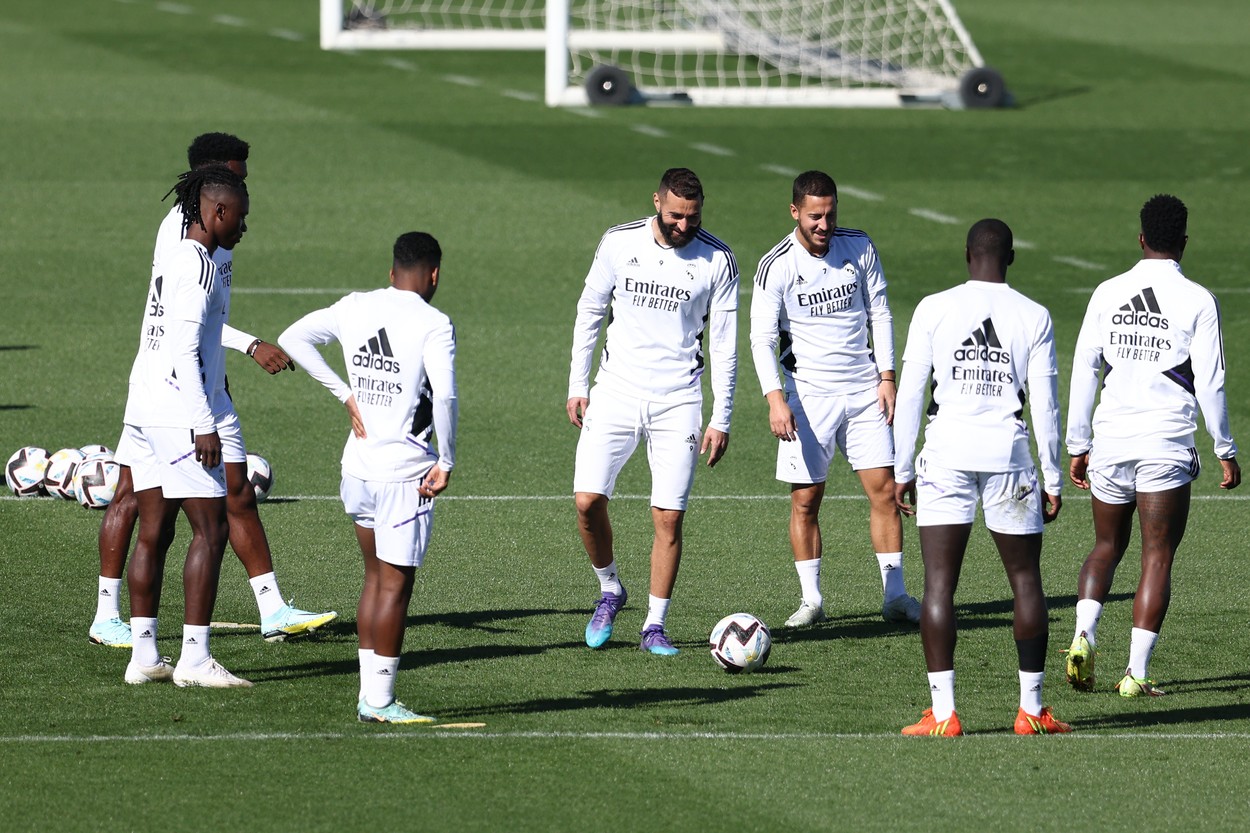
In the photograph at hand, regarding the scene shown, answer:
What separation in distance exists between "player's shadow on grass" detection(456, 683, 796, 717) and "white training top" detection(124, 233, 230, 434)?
1.73m

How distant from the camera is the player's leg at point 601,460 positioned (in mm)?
9828

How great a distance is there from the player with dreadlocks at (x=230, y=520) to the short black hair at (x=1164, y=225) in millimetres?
3773

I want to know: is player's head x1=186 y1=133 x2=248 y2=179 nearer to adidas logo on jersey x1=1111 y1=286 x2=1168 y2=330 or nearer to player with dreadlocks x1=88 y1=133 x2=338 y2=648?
player with dreadlocks x1=88 y1=133 x2=338 y2=648

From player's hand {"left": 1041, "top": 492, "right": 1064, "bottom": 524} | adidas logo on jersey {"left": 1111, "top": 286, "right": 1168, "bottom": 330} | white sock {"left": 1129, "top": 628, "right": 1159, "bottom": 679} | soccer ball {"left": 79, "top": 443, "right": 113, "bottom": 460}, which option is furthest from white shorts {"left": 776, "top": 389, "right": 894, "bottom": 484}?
soccer ball {"left": 79, "top": 443, "right": 113, "bottom": 460}

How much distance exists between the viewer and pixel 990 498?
321 inches

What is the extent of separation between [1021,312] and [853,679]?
6.98ft

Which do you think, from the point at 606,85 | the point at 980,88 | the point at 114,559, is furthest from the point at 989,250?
the point at 980,88

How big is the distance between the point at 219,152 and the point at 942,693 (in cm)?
427

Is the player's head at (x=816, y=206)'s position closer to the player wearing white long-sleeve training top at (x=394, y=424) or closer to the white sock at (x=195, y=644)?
the player wearing white long-sleeve training top at (x=394, y=424)

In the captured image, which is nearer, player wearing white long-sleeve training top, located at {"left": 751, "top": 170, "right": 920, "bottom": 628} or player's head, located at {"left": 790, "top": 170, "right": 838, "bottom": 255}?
player's head, located at {"left": 790, "top": 170, "right": 838, "bottom": 255}

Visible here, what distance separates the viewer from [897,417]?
8180mm

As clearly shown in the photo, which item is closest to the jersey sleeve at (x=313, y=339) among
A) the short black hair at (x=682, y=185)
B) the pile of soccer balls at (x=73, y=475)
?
the short black hair at (x=682, y=185)

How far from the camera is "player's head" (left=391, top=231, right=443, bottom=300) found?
26.8ft

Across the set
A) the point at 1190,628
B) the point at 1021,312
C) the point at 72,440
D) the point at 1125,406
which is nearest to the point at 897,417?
the point at 1021,312
